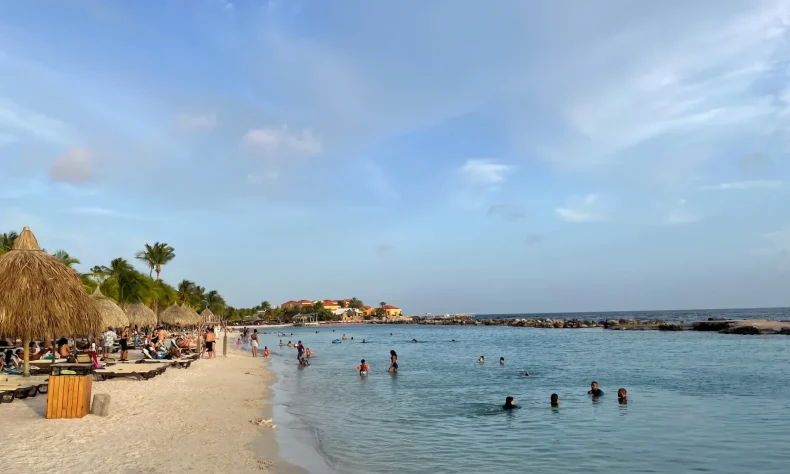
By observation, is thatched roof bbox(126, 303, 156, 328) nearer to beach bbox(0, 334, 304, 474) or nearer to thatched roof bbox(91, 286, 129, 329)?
thatched roof bbox(91, 286, 129, 329)

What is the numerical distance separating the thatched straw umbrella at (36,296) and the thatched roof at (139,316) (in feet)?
79.2

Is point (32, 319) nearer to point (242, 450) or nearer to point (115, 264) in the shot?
point (242, 450)

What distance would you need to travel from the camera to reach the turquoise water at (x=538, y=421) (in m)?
10.8

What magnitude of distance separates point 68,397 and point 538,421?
11.7 metres

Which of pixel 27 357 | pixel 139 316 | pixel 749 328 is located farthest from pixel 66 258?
pixel 749 328

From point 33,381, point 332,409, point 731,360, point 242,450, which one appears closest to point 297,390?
point 332,409

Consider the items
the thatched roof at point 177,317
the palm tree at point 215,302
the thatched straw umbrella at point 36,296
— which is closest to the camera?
the thatched straw umbrella at point 36,296

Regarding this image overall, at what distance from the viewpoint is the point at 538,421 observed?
15.2 meters

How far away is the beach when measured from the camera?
331 inches

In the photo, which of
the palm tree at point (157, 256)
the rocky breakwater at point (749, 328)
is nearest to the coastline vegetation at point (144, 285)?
the palm tree at point (157, 256)

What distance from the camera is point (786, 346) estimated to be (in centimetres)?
4156

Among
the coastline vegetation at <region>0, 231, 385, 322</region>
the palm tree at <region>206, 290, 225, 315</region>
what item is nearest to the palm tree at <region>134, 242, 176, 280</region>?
the coastline vegetation at <region>0, 231, 385, 322</region>

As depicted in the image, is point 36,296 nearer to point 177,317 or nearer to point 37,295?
point 37,295

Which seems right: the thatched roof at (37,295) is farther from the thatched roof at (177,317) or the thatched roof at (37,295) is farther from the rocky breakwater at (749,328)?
the rocky breakwater at (749,328)
